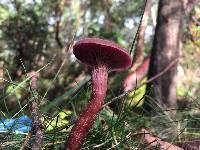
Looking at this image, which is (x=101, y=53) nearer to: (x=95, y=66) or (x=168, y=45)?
(x=95, y=66)

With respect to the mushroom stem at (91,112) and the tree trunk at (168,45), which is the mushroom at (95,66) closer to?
the mushroom stem at (91,112)

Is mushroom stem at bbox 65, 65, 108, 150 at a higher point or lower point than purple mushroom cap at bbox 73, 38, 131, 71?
lower

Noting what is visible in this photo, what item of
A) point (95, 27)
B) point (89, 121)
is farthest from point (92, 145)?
point (95, 27)

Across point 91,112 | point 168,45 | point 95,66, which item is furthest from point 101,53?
point 168,45

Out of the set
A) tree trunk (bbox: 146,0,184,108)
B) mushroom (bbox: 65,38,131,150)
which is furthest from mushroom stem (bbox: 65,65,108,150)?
tree trunk (bbox: 146,0,184,108)

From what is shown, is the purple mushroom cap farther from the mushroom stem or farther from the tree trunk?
the tree trunk

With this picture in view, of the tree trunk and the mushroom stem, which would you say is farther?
the tree trunk

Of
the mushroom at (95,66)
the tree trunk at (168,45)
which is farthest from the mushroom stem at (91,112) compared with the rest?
the tree trunk at (168,45)
